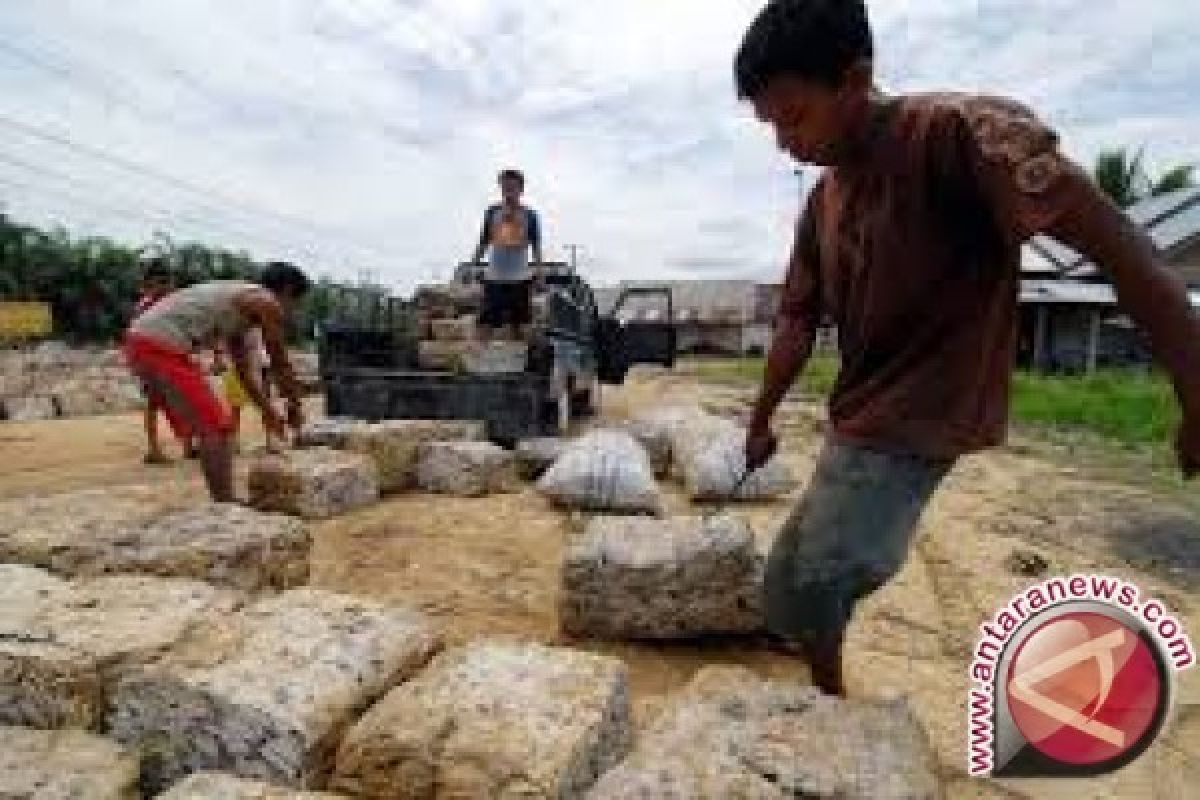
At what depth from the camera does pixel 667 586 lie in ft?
12.1

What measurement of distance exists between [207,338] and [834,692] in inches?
169

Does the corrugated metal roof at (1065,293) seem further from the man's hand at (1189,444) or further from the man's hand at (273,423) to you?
the man's hand at (1189,444)

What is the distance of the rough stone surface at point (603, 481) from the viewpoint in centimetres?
573

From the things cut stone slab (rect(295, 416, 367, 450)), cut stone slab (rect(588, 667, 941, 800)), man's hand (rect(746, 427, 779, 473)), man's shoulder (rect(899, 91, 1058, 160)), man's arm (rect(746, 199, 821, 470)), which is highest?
man's shoulder (rect(899, 91, 1058, 160))

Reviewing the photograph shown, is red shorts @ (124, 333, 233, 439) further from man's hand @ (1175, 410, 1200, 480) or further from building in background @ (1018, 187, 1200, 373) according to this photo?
building in background @ (1018, 187, 1200, 373)

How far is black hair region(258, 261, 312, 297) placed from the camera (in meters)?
5.81

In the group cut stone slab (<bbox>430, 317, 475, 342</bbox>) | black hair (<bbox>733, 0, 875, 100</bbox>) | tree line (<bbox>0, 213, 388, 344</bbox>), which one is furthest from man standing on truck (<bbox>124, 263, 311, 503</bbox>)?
Result: tree line (<bbox>0, 213, 388, 344</bbox>)

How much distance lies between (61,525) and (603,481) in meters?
2.78

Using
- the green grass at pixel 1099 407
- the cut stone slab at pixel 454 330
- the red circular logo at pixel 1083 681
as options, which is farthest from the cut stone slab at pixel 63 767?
the green grass at pixel 1099 407

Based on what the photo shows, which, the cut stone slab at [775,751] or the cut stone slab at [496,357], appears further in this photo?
the cut stone slab at [496,357]

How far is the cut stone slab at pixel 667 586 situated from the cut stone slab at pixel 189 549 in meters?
1.10

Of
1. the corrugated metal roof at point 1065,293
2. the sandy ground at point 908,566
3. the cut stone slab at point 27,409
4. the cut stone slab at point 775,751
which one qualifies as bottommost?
the sandy ground at point 908,566

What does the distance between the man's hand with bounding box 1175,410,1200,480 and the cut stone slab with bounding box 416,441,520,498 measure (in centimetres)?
486

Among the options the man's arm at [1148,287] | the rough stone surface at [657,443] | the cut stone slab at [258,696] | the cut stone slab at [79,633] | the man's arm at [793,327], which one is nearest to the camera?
the man's arm at [1148,287]
